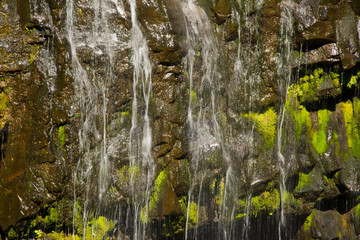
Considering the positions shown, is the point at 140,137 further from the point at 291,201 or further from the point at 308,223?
the point at 308,223

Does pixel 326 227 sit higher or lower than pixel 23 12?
lower

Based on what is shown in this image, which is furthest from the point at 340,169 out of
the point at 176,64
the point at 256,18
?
the point at 176,64

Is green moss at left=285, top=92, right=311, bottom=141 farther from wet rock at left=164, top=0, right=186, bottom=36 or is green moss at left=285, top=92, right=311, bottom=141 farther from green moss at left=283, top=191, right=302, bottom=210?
wet rock at left=164, top=0, right=186, bottom=36

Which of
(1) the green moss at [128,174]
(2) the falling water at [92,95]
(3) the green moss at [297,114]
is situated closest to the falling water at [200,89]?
(1) the green moss at [128,174]

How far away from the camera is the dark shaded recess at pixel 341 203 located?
267 inches

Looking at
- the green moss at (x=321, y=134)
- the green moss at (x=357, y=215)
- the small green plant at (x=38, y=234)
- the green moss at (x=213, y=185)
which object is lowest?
the small green plant at (x=38, y=234)

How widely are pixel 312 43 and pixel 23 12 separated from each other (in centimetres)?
472

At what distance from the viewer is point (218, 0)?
20.7 ft

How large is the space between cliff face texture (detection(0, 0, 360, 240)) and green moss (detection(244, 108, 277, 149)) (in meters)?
0.02

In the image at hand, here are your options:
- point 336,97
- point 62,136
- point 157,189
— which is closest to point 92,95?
point 62,136

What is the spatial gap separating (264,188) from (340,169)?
1545mm

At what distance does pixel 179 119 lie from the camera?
588 centimetres

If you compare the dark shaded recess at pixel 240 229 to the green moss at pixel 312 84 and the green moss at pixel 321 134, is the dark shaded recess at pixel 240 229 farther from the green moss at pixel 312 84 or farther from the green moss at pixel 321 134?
the green moss at pixel 312 84

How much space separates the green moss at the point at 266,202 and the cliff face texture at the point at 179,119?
3 cm
